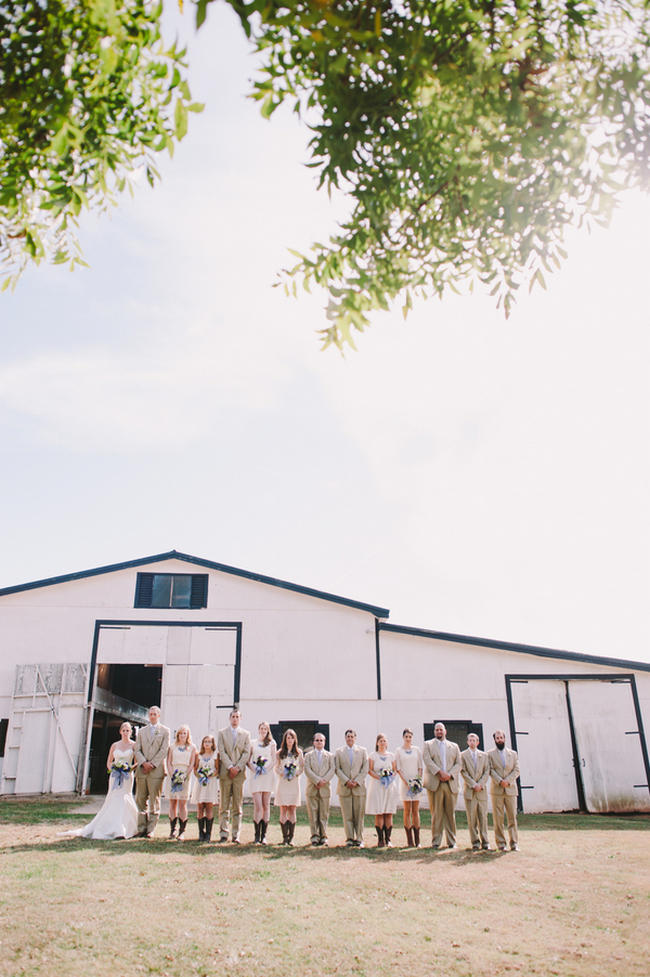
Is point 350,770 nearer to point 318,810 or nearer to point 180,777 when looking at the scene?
point 318,810

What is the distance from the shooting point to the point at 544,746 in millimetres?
18922

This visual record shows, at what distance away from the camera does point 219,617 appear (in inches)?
787

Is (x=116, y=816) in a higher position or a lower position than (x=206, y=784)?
lower

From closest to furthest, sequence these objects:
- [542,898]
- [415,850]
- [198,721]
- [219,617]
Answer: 1. [542,898]
2. [415,850]
3. [198,721]
4. [219,617]

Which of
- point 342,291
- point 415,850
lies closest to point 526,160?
point 342,291

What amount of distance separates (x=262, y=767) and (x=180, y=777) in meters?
1.30

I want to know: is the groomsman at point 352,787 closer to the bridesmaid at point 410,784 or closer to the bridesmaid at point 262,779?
the bridesmaid at point 410,784

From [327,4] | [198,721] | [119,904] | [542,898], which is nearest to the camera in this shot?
[327,4]

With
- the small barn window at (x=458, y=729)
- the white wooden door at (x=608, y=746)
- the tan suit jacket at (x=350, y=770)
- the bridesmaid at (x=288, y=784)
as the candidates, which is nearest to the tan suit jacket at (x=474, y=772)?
the tan suit jacket at (x=350, y=770)

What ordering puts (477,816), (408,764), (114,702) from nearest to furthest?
(477,816) < (408,764) < (114,702)

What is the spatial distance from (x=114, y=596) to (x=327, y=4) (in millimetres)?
18724

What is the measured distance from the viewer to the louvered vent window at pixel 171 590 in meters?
20.1

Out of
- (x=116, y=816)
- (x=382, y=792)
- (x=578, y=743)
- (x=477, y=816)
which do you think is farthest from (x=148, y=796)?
(x=578, y=743)

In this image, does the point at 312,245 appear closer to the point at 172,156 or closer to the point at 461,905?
the point at 172,156
